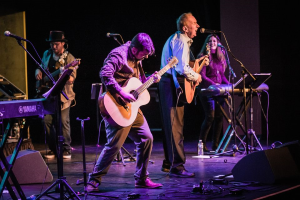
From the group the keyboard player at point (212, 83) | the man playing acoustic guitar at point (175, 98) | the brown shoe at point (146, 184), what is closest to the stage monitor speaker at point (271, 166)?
the man playing acoustic guitar at point (175, 98)

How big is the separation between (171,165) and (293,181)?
1678mm

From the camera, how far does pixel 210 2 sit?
11.2 meters

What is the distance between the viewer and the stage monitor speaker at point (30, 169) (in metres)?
6.32

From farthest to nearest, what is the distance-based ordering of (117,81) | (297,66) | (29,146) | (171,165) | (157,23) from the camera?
(157,23)
(297,66)
(29,146)
(171,165)
(117,81)

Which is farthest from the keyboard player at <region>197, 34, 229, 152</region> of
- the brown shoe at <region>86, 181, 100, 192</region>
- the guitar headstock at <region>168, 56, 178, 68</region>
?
the brown shoe at <region>86, 181, 100, 192</region>

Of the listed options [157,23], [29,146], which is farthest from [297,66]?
[29,146]

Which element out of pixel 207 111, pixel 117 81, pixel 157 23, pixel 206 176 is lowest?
pixel 206 176

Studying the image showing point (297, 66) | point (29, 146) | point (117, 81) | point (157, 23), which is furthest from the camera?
point (157, 23)

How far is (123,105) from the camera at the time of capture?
18.3 ft

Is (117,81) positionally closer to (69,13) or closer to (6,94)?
(6,94)

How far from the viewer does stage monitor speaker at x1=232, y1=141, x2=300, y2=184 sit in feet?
18.5

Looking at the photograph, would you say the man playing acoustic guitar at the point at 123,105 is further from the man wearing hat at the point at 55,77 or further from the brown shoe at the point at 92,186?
the man wearing hat at the point at 55,77

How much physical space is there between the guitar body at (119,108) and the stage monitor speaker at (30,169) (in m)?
1.53

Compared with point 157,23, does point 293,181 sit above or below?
below
